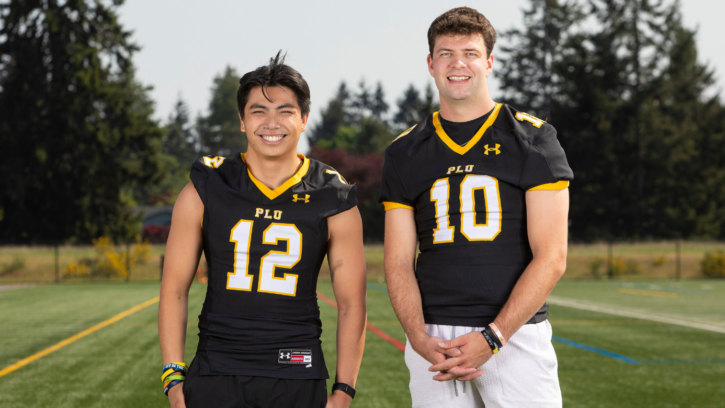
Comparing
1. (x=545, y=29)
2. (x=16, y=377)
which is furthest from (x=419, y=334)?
(x=545, y=29)

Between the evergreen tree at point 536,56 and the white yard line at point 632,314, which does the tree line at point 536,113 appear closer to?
the evergreen tree at point 536,56

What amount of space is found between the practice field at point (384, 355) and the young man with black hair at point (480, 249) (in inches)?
140

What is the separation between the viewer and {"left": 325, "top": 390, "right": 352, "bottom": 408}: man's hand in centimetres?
251

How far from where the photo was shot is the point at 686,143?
42156 millimetres

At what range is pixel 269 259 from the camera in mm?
2518

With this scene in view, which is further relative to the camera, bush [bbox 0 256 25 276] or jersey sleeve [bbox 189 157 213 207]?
bush [bbox 0 256 25 276]

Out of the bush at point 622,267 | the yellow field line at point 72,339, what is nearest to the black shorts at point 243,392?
the yellow field line at point 72,339

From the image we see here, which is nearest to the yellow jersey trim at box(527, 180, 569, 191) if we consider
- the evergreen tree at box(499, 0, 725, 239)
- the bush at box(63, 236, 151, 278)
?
the bush at box(63, 236, 151, 278)

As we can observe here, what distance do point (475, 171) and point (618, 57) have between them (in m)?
44.5

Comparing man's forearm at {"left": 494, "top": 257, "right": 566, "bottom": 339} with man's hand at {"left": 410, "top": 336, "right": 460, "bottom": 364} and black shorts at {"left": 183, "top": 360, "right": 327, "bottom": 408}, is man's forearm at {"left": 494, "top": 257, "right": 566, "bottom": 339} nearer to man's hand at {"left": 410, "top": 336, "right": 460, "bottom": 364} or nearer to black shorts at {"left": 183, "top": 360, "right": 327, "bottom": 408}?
man's hand at {"left": 410, "top": 336, "right": 460, "bottom": 364}

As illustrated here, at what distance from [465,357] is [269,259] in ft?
2.56

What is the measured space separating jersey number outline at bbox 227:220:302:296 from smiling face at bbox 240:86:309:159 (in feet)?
0.96

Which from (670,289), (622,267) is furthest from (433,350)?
(622,267)

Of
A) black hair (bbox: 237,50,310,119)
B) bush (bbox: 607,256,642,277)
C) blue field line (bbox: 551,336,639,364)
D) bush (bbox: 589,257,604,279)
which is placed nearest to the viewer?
black hair (bbox: 237,50,310,119)
